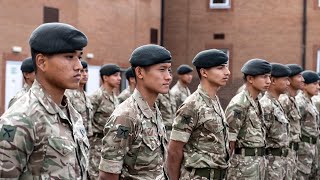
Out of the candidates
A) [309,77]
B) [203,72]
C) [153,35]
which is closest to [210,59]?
[203,72]

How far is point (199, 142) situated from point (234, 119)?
133 centimetres

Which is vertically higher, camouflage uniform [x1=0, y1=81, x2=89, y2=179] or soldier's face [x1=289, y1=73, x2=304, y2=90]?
camouflage uniform [x1=0, y1=81, x2=89, y2=179]

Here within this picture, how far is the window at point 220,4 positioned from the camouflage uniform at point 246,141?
1626cm

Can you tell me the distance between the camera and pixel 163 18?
77.8 feet

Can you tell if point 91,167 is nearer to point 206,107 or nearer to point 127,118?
point 206,107

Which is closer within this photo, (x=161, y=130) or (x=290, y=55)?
(x=161, y=130)

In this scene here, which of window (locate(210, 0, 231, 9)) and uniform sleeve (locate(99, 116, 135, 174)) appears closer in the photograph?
uniform sleeve (locate(99, 116, 135, 174))

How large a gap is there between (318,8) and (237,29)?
313 cm

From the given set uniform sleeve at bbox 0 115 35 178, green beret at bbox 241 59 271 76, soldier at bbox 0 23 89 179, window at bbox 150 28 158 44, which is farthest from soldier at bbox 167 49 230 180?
window at bbox 150 28 158 44

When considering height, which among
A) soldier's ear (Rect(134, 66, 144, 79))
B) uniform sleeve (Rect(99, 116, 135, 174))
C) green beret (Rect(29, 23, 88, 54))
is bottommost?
uniform sleeve (Rect(99, 116, 135, 174))

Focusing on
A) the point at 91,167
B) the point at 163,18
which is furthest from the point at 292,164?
the point at 163,18

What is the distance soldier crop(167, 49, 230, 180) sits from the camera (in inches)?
229

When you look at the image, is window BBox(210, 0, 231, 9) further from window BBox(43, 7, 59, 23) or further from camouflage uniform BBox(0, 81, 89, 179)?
camouflage uniform BBox(0, 81, 89, 179)

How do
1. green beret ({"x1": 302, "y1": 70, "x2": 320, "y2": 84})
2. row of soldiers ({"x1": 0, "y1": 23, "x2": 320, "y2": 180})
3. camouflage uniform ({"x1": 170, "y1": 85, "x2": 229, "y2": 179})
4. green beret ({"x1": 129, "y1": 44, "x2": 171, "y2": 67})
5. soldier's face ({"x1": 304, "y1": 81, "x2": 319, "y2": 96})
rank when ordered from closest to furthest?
row of soldiers ({"x1": 0, "y1": 23, "x2": 320, "y2": 180}), green beret ({"x1": 129, "y1": 44, "x2": 171, "y2": 67}), camouflage uniform ({"x1": 170, "y1": 85, "x2": 229, "y2": 179}), soldier's face ({"x1": 304, "y1": 81, "x2": 319, "y2": 96}), green beret ({"x1": 302, "y1": 70, "x2": 320, "y2": 84})
